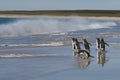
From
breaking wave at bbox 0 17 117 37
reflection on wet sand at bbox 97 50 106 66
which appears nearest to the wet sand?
reflection on wet sand at bbox 97 50 106 66

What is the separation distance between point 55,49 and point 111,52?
315 cm

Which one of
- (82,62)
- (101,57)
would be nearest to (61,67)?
(82,62)

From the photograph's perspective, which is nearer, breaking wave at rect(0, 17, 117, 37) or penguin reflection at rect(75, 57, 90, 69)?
penguin reflection at rect(75, 57, 90, 69)

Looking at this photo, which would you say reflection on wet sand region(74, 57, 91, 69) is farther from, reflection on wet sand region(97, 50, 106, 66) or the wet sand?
reflection on wet sand region(97, 50, 106, 66)

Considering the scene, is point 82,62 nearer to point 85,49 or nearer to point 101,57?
point 101,57

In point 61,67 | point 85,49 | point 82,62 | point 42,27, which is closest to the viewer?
point 61,67

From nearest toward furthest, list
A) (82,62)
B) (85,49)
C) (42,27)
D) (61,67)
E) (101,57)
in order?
1. (61,67)
2. (82,62)
3. (101,57)
4. (85,49)
5. (42,27)

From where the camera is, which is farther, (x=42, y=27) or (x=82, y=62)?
(x=42, y=27)

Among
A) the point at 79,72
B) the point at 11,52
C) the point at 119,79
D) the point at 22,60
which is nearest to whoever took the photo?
the point at 119,79

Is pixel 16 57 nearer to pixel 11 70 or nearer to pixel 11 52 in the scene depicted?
pixel 11 52

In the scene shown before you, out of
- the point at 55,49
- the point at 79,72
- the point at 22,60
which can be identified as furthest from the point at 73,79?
the point at 55,49

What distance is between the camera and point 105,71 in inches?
685

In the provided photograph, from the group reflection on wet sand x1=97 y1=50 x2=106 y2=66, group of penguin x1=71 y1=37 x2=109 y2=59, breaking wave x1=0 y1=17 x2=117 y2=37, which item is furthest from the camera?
breaking wave x1=0 y1=17 x2=117 y2=37

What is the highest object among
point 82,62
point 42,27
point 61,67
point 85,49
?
point 61,67
